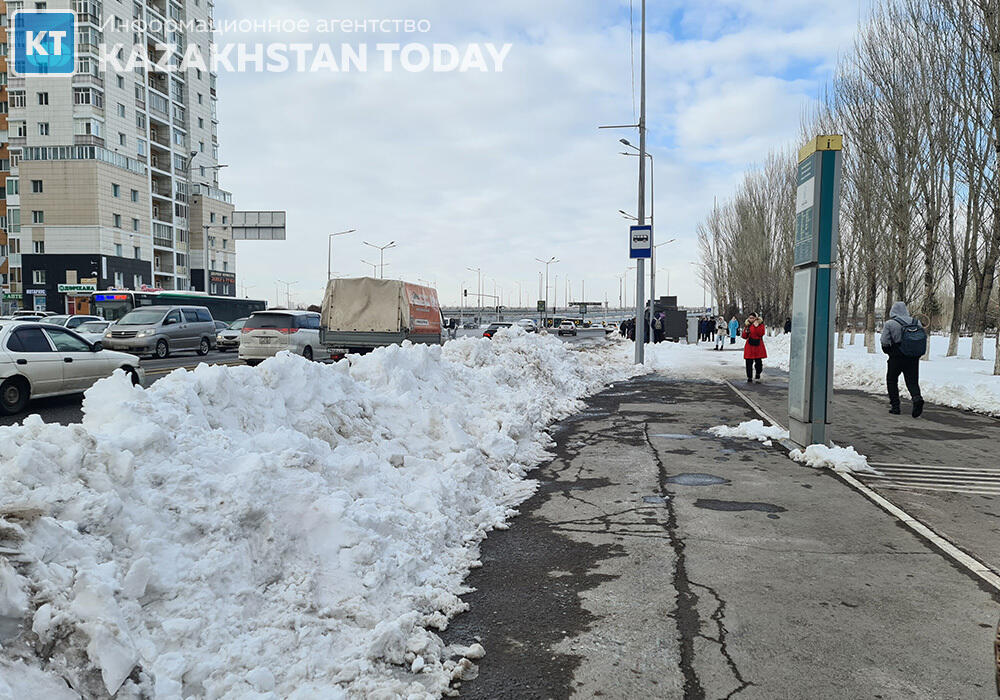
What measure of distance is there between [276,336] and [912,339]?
53.7 feet

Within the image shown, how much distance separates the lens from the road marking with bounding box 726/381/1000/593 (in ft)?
15.6

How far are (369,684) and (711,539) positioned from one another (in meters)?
3.32

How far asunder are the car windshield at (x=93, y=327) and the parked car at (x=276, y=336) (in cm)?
1150

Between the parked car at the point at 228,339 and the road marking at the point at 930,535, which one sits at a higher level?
the parked car at the point at 228,339

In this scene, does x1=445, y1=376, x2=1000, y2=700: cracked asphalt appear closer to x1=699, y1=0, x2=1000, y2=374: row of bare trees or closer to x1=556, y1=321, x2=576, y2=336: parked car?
x1=699, y1=0, x2=1000, y2=374: row of bare trees

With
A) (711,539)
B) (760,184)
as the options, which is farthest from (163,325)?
(760,184)

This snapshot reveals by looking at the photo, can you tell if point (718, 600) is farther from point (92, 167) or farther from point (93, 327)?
point (92, 167)

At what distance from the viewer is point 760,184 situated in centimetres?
5153

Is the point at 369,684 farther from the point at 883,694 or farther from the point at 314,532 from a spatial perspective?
the point at 883,694

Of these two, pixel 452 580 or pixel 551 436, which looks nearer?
pixel 452 580

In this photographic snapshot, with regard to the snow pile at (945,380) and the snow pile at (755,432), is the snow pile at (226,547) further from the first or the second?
the snow pile at (945,380)

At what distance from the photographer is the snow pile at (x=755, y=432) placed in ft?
33.1

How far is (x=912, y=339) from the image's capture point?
38.9 feet

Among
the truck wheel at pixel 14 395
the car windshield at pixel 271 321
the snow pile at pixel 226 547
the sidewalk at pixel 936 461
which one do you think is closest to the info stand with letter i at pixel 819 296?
the sidewalk at pixel 936 461
